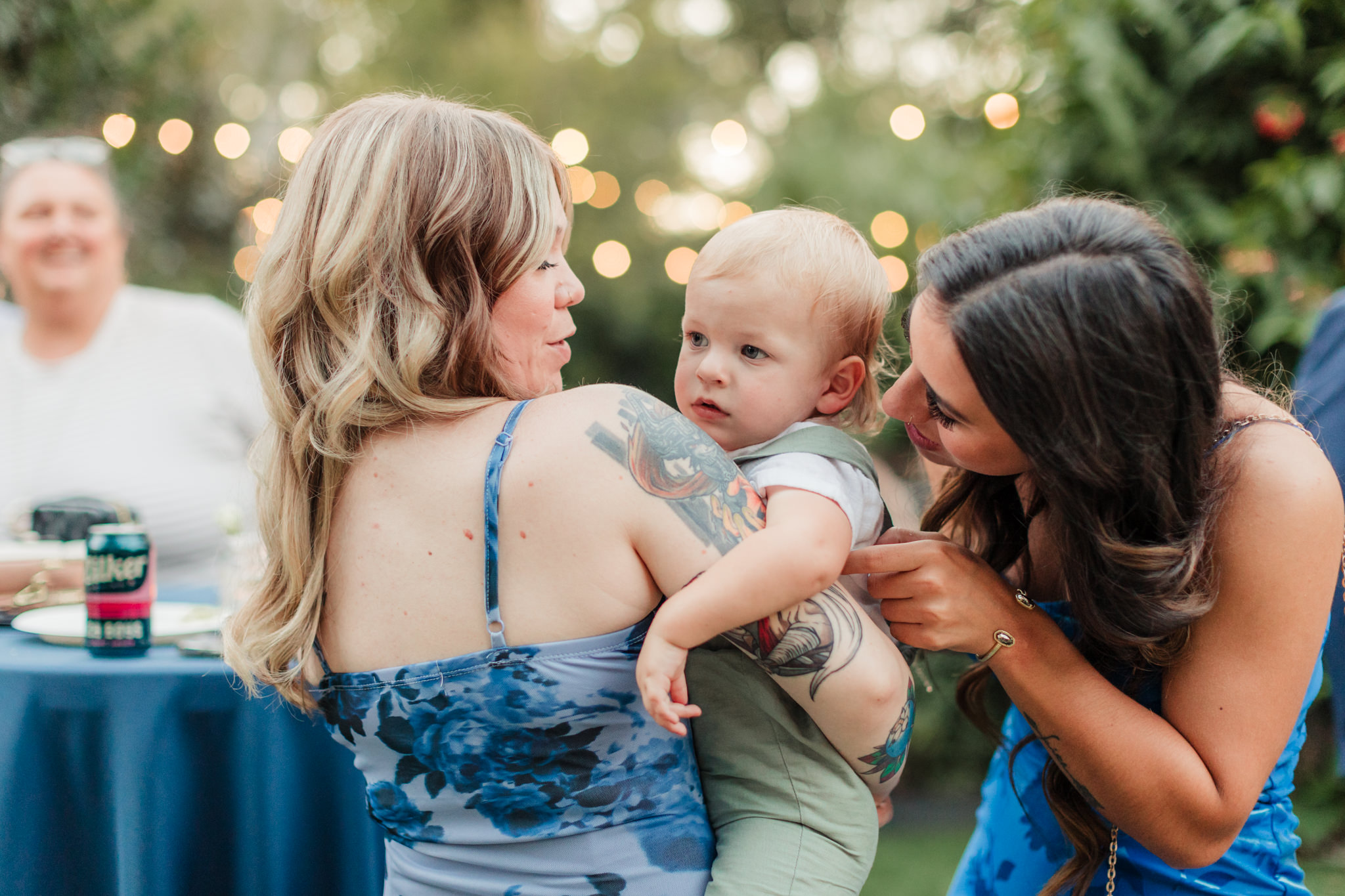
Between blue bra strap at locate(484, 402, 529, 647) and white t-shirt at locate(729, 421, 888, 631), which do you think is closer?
blue bra strap at locate(484, 402, 529, 647)

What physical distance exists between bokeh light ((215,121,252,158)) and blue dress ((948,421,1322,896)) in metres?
5.31

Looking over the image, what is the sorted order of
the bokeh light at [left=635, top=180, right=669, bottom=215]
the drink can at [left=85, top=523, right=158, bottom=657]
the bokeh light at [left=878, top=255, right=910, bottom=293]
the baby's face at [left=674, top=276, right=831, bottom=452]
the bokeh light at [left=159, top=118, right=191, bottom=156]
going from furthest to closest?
the bokeh light at [left=635, top=180, right=669, bottom=215]
the bokeh light at [left=159, top=118, right=191, bottom=156]
the bokeh light at [left=878, top=255, right=910, bottom=293]
the drink can at [left=85, top=523, right=158, bottom=657]
the baby's face at [left=674, top=276, right=831, bottom=452]

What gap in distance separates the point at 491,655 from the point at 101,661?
112 cm

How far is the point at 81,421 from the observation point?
11.1 ft

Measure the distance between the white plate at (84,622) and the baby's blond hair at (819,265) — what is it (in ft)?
4.37

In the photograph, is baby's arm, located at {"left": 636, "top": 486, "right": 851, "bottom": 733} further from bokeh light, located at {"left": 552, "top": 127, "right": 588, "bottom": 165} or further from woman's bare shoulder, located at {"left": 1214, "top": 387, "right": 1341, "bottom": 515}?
bokeh light, located at {"left": 552, "top": 127, "right": 588, "bottom": 165}

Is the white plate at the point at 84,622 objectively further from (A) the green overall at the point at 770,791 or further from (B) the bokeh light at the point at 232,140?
(B) the bokeh light at the point at 232,140

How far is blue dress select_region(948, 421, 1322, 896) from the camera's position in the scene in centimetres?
151

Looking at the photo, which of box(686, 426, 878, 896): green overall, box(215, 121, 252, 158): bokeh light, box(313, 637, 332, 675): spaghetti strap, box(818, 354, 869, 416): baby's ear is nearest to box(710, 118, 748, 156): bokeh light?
box(215, 121, 252, 158): bokeh light

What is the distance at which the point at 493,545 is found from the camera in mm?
1196

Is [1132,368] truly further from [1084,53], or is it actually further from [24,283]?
[24,283]

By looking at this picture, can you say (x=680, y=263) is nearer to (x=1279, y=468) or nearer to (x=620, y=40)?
(x=620, y=40)

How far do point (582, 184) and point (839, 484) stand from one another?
496 centimetres

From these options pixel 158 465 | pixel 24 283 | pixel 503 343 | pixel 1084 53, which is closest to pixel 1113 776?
pixel 503 343
